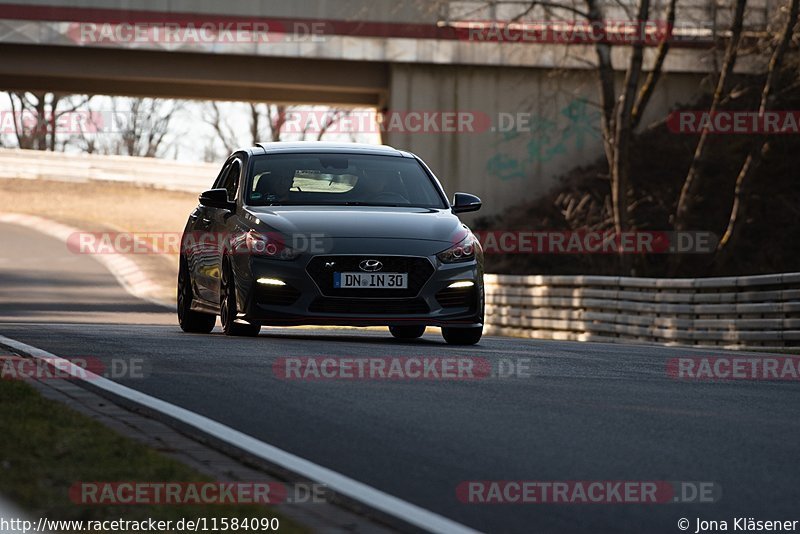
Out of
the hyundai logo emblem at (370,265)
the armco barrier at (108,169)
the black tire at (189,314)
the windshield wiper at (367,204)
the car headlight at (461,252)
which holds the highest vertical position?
the windshield wiper at (367,204)

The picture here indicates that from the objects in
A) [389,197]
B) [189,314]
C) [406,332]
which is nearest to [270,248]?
[389,197]

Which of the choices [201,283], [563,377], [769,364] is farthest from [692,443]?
[201,283]

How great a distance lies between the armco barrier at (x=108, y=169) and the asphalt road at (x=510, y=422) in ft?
164

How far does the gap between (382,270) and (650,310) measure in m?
9.15

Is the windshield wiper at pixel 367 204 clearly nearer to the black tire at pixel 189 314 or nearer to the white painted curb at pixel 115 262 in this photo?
the black tire at pixel 189 314

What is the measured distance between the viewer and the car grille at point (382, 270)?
44.1 ft

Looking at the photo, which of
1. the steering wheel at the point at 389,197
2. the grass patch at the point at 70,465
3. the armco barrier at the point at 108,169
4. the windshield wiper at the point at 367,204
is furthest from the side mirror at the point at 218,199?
the armco barrier at the point at 108,169

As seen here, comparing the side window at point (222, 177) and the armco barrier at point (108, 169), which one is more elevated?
the side window at point (222, 177)

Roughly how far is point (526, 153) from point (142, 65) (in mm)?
9606

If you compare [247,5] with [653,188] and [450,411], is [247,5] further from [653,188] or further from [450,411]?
[450,411]

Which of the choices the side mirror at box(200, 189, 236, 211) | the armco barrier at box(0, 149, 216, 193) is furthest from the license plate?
the armco barrier at box(0, 149, 216, 193)

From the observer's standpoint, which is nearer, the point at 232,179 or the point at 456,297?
the point at 456,297

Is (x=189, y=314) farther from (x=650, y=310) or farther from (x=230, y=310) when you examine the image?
(x=650, y=310)

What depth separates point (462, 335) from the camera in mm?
14484
